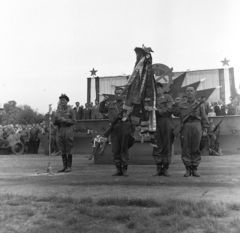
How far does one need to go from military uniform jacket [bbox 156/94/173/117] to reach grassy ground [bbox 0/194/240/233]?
336 cm

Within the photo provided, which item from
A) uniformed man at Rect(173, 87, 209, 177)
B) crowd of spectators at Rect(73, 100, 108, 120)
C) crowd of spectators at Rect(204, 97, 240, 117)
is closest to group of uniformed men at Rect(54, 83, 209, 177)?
uniformed man at Rect(173, 87, 209, 177)

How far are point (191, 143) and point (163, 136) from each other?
2.15 feet

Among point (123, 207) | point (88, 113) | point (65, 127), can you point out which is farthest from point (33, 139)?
point (123, 207)

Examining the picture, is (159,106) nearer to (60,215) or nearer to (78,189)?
(78,189)

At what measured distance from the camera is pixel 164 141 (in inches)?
303

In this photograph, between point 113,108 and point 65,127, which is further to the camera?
point 65,127

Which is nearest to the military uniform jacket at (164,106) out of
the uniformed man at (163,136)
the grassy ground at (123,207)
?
the uniformed man at (163,136)

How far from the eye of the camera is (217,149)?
15.7 m

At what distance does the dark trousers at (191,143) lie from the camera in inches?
294

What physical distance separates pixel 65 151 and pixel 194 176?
3.52 meters

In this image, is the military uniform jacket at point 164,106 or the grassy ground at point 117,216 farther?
the military uniform jacket at point 164,106

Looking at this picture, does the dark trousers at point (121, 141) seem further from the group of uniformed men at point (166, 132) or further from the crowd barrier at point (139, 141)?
the crowd barrier at point (139, 141)

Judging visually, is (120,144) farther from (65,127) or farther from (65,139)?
(65,127)

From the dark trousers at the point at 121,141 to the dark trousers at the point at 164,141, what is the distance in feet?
2.24
